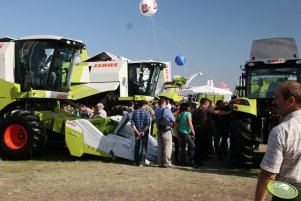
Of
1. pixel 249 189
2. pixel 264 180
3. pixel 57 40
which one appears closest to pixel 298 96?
pixel 264 180

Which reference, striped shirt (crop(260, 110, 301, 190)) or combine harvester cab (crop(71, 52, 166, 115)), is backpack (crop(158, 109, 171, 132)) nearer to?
striped shirt (crop(260, 110, 301, 190))

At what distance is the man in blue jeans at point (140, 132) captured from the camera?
8.57 meters

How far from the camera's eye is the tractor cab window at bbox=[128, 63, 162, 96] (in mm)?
17031

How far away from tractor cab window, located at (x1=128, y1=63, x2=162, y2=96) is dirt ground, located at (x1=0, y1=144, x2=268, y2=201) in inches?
321

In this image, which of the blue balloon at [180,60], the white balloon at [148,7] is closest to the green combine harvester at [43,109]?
the white balloon at [148,7]

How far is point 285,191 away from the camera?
2.28 m

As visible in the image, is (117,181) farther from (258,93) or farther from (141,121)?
(258,93)

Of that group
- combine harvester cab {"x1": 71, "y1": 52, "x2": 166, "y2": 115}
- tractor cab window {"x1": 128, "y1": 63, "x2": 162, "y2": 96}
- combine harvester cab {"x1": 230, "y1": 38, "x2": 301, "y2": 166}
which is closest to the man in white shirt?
combine harvester cab {"x1": 230, "y1": 38, "x2": 301, "y2": 166}

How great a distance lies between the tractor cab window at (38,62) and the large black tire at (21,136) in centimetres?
111

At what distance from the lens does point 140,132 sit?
8.60 metres

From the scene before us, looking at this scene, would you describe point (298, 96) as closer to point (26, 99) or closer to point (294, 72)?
point (294, 72)

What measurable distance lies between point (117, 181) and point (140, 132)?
6.02 ft

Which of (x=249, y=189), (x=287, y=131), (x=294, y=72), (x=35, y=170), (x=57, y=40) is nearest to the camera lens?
(x=287, y=131)

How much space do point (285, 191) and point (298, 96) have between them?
61 centimetres
